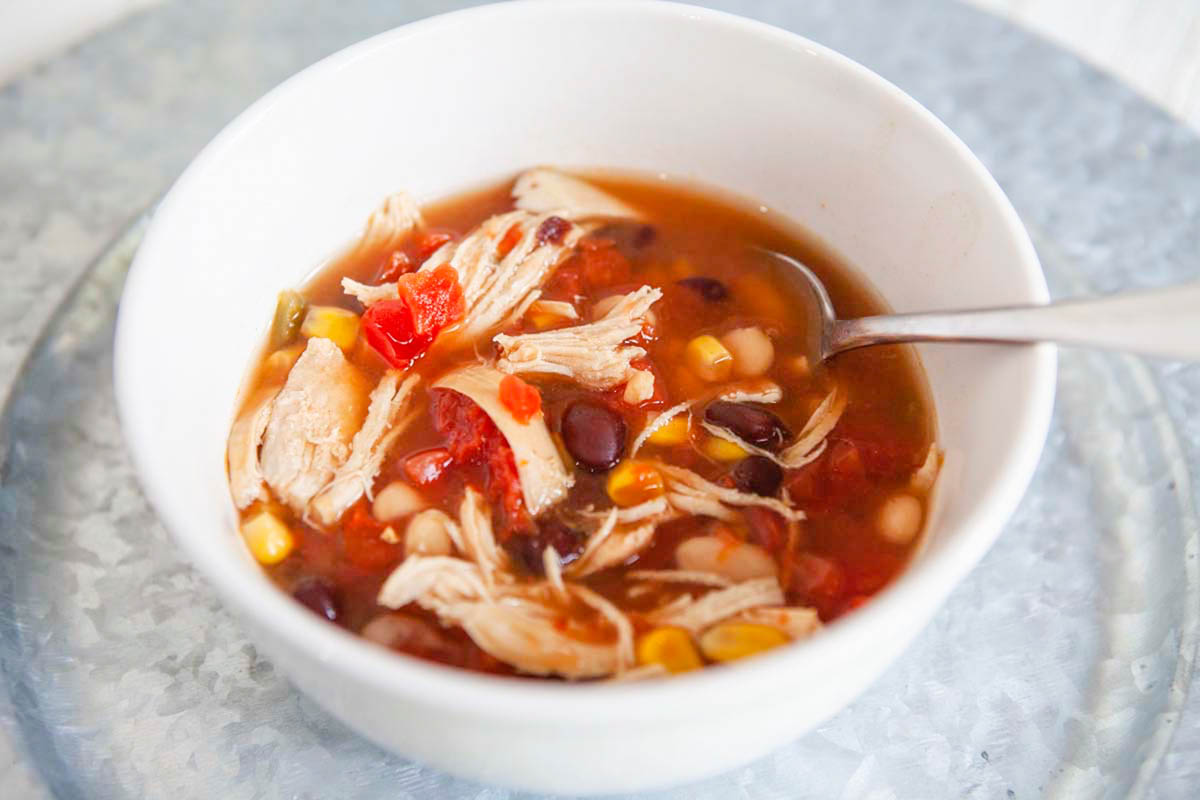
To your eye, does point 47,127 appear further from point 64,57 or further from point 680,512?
point 680,512

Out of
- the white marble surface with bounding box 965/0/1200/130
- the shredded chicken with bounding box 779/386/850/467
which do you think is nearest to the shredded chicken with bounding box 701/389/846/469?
the shredded chicken with bounding box 779/386/850/467

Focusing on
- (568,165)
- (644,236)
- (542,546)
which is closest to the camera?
(542,546)

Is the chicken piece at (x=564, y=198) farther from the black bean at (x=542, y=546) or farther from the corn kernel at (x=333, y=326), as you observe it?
the black bean at (x=542, y=546)

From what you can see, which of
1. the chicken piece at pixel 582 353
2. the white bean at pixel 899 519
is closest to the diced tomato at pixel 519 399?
the chicken piece at pixel 582 353

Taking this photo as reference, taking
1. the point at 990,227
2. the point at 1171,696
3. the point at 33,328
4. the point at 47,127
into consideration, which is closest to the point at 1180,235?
the point at 990,227

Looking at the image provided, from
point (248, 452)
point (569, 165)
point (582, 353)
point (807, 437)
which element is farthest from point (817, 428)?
point (248, 452)

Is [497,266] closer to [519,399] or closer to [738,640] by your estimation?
[519,399]

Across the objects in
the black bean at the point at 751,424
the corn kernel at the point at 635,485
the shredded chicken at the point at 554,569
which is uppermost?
the black bean at the point at 751,424
